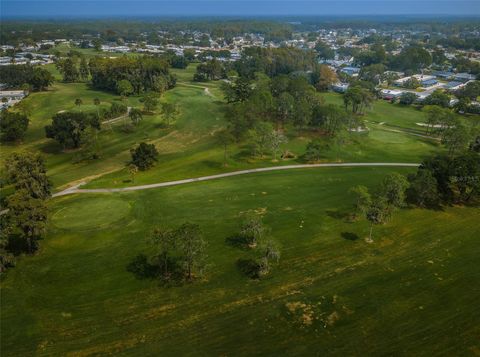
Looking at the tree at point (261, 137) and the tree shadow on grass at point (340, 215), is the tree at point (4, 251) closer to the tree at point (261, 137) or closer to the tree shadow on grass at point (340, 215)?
the tree shadow on grass at point (340, 215)

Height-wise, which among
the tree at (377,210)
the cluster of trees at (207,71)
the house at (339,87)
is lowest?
the tree at (377,210)

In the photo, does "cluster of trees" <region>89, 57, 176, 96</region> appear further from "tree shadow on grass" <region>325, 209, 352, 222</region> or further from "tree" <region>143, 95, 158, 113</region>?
"tree shadow on grass" <region>325, 209, 352, 222</region>

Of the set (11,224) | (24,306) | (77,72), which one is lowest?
(24,306)

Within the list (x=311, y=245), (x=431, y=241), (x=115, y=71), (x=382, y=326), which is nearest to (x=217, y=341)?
(x=382, y=326)

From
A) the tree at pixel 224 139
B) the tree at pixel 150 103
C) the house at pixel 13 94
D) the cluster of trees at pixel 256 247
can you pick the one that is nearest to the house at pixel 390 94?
the tree at pixel 224 139

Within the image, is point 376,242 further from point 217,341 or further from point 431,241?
point 217,341

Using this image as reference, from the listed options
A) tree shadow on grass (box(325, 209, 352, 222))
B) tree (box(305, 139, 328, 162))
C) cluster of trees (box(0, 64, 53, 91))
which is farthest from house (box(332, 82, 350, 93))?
tree shadow on grass (box(325, 209, 352, 222))
